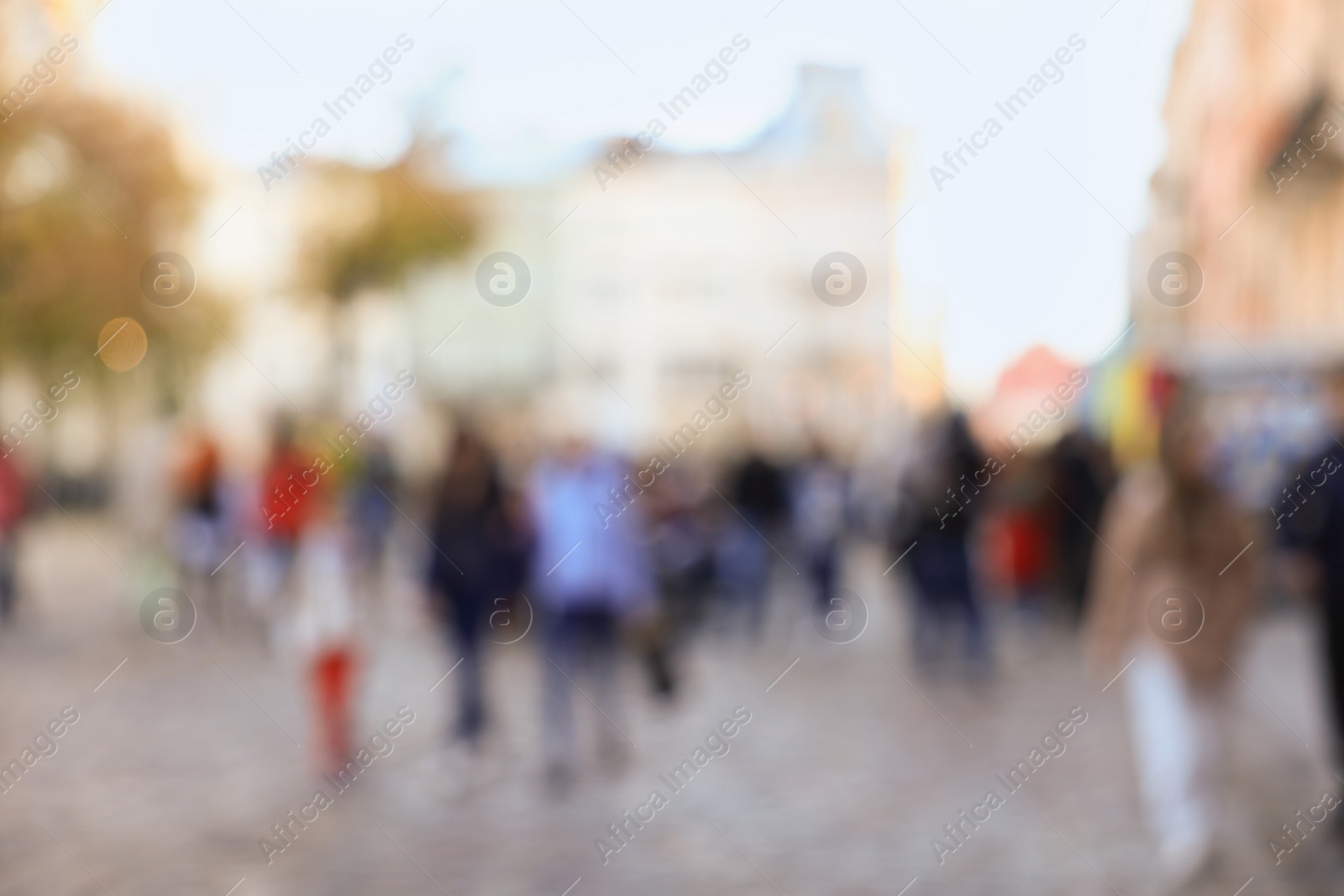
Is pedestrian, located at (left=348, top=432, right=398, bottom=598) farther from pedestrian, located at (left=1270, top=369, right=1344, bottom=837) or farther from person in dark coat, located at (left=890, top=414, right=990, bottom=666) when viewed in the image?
pedestrian, located at (left=1270, top=369, right=1344, bottom=837)

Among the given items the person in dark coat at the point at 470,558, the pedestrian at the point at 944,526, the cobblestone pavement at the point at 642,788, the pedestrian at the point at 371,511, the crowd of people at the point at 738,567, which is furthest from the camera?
the pedestrian at the point at 371,511

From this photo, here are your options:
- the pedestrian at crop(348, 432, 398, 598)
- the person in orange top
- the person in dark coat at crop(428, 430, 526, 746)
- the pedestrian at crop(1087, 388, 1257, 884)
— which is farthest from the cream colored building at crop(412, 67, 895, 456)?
the pedestrian at crop(1087, 388, 1257, 884)

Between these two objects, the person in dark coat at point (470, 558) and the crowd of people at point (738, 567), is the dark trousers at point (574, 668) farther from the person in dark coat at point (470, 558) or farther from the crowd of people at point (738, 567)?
the person in dark coat at point (470, 558)

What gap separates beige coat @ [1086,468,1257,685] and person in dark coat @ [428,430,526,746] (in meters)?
3.43

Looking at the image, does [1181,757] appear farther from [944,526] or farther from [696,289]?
[696,289]

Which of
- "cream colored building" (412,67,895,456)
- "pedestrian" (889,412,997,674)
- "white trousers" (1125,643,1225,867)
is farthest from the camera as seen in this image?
"cream colored building" (412,67,895,456)

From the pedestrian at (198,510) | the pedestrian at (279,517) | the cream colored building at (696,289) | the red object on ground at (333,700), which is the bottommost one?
the red object on ground at (333,700)

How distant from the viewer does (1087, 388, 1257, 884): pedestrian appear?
648 cm

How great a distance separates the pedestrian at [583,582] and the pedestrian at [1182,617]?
289 centimetres

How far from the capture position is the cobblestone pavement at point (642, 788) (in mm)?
6340

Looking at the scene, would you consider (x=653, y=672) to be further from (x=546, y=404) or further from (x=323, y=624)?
(x=546, y=404)

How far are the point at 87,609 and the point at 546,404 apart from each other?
140ft

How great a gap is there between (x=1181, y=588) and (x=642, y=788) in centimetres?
294

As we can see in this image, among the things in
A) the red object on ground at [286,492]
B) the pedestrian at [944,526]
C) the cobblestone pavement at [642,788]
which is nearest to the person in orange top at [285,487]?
the red object on ground at [286,492]
